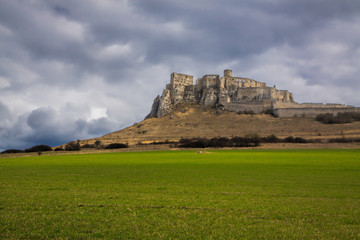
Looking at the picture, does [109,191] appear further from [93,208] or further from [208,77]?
[208,77]

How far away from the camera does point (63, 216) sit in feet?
28.7

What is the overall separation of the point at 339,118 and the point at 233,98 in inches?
1515

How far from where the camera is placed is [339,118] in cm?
9456

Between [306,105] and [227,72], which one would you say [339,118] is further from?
[227,72]

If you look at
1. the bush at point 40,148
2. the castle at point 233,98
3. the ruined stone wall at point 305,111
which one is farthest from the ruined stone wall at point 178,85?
the bush at point 40,148

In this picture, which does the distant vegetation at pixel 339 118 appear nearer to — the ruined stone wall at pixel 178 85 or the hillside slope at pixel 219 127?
the hillside slope at pixel 219 127

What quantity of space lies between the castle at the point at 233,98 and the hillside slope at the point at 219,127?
423 cm

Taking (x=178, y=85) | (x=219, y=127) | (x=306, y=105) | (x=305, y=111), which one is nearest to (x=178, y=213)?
(x=219, y=127)

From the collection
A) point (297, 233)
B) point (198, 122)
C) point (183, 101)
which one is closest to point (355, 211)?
point (297, 233)

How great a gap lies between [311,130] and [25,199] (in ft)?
283

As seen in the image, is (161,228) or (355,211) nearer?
→ (161,228)

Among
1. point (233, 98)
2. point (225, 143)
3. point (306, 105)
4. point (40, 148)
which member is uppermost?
point (233, 98)

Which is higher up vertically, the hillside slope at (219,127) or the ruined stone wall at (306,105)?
the ruined stone wall at (306,105)

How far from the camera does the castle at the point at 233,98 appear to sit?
103 metres
